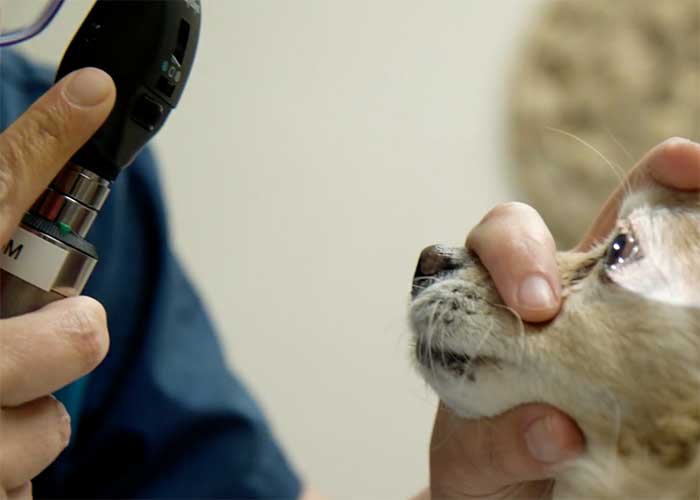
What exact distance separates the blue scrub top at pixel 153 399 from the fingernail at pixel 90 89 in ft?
1.22

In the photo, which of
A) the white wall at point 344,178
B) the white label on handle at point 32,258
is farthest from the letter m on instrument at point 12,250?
the white wall at point 344,178

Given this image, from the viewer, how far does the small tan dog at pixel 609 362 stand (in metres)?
0.43

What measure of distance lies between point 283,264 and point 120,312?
0.15 meters

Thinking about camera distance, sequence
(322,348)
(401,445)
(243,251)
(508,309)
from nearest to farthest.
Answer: (508,309) → (401,445) → (322,348) → (243,251)

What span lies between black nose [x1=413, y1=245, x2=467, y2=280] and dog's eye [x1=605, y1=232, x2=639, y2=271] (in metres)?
0.08

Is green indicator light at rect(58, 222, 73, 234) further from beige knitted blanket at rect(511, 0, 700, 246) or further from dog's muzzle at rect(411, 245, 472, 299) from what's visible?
beige knitted blanket at rect(511, 0, 700, 246)

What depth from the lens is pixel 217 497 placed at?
76 cm

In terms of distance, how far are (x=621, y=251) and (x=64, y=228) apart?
285mm

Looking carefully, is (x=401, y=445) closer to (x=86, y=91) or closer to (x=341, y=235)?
(x=341, y=235)

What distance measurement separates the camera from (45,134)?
0.34 metres

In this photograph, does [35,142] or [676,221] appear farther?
[676,221]

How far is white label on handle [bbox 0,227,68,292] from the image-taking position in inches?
13.3

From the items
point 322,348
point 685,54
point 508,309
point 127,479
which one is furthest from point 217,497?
point 685,54

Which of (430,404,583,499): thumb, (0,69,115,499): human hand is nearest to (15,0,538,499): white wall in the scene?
(430,404,583,499): thumb
